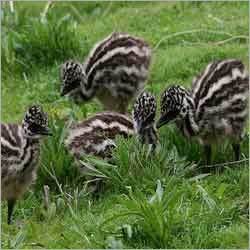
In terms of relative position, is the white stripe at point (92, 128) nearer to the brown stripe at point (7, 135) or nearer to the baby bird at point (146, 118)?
the baby bird at point (146, 118)

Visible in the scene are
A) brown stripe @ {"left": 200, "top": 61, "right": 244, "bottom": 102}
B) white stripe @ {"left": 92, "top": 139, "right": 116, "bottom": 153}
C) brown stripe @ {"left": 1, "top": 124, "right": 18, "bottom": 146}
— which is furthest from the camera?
brown stripe @ {"left": 200, "top": 61, "right": 244, "bottom": 102}

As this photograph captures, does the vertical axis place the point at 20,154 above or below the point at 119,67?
below

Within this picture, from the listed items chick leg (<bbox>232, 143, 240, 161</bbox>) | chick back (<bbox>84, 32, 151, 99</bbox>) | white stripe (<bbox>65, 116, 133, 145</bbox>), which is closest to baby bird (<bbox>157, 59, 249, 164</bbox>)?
chick leg (<bbox>232, 143, 240, 161</bbox>)

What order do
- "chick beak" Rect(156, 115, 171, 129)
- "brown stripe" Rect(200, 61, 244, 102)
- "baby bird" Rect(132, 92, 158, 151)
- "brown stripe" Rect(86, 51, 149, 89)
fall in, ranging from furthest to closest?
1. "brown stripe" Rect(86, 51, 149, 89)
2. "brown stripe" Rect(200, 61, 244, 102)
3. "chick beak" Rect(156, 115, 171, 129)
4. "baby bird" Rect(132, 92, 158, 151)

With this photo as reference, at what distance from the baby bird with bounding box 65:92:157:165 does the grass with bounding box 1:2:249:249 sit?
99 mm

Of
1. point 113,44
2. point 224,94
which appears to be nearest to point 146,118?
point 224,94

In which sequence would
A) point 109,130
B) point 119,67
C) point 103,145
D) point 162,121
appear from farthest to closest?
point 119,67 → point 162,121 → point 109,130 → point 103,145

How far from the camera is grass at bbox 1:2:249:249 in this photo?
5.88m

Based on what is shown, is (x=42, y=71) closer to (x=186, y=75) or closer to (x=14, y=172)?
(x=186, y=75)

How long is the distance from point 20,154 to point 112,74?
6.80 ft

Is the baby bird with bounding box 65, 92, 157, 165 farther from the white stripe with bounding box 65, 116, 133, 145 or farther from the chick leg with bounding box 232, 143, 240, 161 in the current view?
the chick leg with bounding box 232, 143, 240, 161

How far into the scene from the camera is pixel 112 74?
28.6 feet

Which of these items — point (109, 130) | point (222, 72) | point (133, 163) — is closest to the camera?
point (133, 163)

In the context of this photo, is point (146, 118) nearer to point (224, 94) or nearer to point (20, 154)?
point (224, 94)
